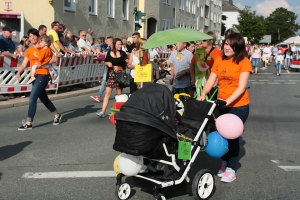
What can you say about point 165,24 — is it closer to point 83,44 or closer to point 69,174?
point 83,44

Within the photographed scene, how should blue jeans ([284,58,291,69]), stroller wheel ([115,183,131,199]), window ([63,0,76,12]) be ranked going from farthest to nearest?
blue jeans ([284,58,291,69]) → window ([63,0,76,12]) → stroller wheel ([115,183,131,199])

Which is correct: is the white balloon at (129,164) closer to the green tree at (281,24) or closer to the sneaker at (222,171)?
the sneaker at (222,171)

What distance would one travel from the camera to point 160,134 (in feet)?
14.9

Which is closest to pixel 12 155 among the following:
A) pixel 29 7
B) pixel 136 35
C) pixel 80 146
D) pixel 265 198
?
pixel 80 146

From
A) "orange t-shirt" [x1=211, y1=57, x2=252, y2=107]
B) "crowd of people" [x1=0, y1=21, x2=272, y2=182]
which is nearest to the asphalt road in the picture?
"crowd of people" [x1=0, y1=21, x2=272, y2=182]

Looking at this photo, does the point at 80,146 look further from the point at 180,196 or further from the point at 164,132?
the point at 164,132

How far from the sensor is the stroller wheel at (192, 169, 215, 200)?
493 cm

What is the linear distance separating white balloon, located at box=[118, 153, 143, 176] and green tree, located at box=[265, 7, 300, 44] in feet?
485

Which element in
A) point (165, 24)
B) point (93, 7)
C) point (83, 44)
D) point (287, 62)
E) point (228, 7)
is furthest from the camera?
point (228, 7)

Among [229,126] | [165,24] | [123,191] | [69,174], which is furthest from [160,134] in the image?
[165,24]

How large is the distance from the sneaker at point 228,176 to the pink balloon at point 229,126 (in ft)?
2.09

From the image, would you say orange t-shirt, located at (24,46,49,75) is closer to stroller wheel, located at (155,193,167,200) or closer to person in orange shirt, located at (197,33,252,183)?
person in orange shirt, located at (197,33,252,183)

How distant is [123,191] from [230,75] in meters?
1.85

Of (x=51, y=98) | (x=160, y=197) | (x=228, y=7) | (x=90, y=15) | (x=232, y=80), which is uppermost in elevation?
(x=228, y=7)
